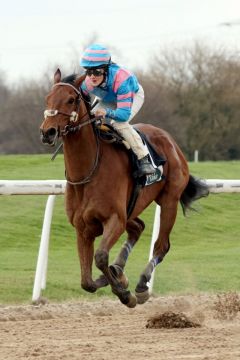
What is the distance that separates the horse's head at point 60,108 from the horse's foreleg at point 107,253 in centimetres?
80

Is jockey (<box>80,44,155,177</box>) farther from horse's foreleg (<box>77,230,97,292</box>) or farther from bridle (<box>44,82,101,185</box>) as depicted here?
horse's foreleg (<box>77,230,97,292</box>)

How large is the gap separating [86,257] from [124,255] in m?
0.83

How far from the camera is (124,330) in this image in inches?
270

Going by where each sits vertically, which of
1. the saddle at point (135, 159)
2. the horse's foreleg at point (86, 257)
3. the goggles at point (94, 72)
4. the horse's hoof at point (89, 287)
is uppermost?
the goggles at point (94, 72)

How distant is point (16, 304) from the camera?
26.6 ft

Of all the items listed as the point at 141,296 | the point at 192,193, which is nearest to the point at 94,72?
the point at 141,296

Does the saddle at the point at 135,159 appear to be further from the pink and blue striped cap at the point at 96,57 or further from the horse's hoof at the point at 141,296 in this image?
the horse's hoof at the point at 141,296

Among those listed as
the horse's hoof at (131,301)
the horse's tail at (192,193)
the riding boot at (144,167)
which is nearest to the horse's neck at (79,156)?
the riding boot at (144,167)

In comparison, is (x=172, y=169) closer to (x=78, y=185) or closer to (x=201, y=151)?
(x=78, y=185)

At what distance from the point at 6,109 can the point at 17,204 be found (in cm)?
2936

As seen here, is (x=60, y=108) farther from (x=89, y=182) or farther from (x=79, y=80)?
(x=89, y=182)

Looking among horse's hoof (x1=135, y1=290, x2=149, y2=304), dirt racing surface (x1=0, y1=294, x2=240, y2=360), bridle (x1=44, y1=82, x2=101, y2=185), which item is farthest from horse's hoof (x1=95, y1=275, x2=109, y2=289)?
bridle (x1=44, y1=82, x2=101, y2=185)

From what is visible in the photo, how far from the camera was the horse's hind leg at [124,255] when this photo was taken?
6960mm

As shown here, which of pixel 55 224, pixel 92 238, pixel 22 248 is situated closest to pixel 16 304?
pixel 92 238
